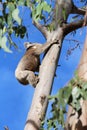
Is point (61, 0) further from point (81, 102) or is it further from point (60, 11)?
point (81, 102)

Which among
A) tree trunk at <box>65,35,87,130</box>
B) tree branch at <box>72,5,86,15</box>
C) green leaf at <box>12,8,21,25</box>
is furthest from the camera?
tree branch at <box>72,5,86,15</box>

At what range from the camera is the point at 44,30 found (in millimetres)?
3539

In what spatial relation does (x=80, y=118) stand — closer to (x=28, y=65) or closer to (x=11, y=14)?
(x=11, y=14)

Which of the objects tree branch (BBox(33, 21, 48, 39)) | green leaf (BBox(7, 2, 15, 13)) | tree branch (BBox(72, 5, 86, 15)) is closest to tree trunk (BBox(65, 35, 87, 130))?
green leaf (BBox(7, 2, 15, 13))

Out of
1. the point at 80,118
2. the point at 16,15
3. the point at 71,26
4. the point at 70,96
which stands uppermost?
the point at 71,26

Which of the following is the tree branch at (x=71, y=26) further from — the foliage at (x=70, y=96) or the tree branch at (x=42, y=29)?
the foliage at (x=70, y=96)

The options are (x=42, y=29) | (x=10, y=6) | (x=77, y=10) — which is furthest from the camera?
(x=77, y=10)

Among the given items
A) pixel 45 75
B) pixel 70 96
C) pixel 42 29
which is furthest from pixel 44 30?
pixel 70 96

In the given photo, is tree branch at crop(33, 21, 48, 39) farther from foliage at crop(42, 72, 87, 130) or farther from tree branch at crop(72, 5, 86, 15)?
foliage at crop(42, 72, 87, 130)

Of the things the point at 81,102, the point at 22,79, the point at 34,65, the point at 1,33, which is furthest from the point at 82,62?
the point at 22,79

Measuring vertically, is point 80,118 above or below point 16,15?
below

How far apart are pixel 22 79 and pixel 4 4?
2.00m

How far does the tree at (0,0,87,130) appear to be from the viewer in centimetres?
258

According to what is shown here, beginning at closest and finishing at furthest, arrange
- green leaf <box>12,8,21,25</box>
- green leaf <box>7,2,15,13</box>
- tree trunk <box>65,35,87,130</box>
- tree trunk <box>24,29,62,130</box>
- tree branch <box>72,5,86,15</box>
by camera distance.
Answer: tree trunk <box>65,35,87,130</box>
green leaf <box>12,8,21,25</box>
green leaf <box>7,2,15,13</box>
tree trunk <box>24,29,62,130</box>
tree branch <box>72,5,86,15</box>
